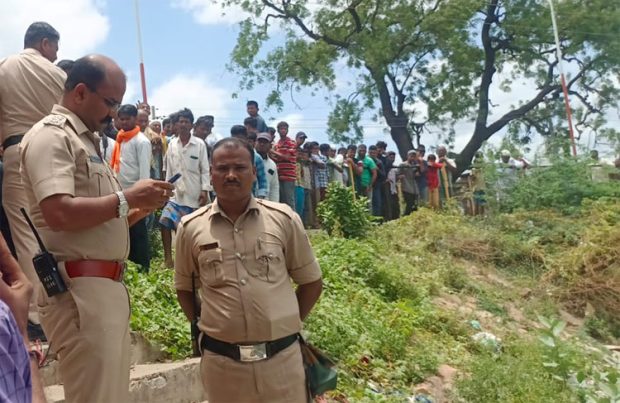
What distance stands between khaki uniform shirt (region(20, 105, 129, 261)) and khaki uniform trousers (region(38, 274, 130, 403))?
11 cm

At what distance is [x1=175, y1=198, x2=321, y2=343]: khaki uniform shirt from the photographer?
271 cm

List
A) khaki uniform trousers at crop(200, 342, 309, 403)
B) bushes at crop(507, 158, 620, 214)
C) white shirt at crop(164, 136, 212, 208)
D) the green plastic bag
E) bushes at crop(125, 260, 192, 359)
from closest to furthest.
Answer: khaki uniform trousers at crop(200, 342, 309, 403) < the green plastic bag < bushes at crop(125, 260, 192, 359) < white shirt at crop(164, 136, 212, 208) < bushes at crop(507, 158, 620, 214)

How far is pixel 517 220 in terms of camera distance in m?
11.8

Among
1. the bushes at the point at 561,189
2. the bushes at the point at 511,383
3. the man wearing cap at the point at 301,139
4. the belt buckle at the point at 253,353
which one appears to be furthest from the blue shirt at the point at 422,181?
the belt buckle at the point at 253,353

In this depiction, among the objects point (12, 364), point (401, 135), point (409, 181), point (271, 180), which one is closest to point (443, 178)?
point (409, 181)

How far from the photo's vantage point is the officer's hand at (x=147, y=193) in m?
2.48

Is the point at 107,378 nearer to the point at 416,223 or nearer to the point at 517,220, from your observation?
the point at 416,223

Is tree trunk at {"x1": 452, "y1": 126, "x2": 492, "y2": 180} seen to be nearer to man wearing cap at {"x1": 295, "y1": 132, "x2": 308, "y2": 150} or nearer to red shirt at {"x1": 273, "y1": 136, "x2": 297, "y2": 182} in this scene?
man wearing cap at {"x1": 295, "y1": 132, "x2": 308, "y2": 150}

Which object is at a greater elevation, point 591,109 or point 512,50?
point 512,50

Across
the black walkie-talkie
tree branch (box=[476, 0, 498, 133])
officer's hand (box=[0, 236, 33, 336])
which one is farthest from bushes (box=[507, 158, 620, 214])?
officer's hand (box=[0, 236, 33, 336])

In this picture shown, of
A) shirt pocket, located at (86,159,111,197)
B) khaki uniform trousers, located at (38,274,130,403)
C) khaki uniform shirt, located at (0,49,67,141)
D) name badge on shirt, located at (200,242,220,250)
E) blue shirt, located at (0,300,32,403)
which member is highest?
khaki uniform shirt, located at (0,49,67,141)

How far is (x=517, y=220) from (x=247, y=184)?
32.0 feet

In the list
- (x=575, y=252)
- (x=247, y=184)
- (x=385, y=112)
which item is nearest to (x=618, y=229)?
(x=575, y=252)

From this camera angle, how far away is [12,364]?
1.27m
